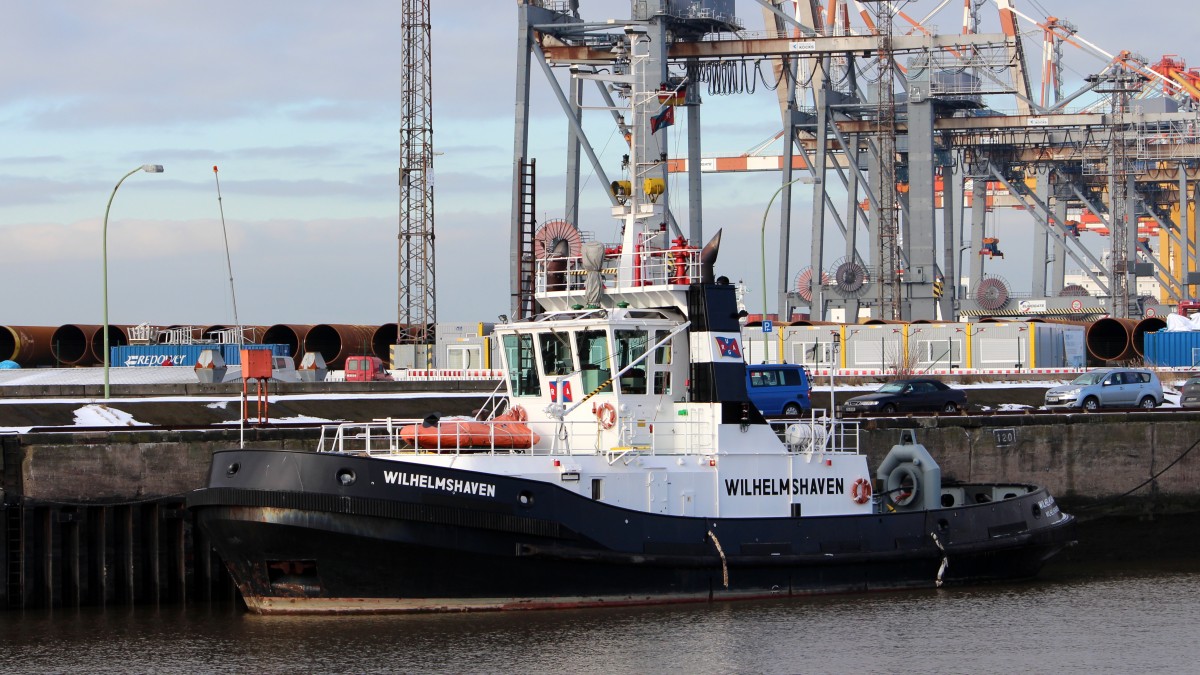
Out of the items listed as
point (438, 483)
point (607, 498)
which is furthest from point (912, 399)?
point (438, 483)

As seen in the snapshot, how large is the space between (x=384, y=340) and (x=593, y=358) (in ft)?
148

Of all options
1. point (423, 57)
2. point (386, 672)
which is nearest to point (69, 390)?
point (386, 672)

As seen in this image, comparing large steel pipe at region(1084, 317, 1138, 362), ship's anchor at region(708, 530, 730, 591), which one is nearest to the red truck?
large steel pipe at region(1084, 317, 1138, 362)

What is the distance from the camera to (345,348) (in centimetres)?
6119

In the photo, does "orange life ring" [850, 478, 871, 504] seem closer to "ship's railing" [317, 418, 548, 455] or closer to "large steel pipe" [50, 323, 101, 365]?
"ship's railing" [317, 418, 548, 455]

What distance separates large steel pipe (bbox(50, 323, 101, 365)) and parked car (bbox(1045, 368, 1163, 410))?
39389mm

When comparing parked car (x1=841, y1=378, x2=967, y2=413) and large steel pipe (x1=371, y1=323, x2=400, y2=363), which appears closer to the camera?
parked car (x1=841, y1=378, x2=967, y2=413)

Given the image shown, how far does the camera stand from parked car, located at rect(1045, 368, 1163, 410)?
35.1 meters

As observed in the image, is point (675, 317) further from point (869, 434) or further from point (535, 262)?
point (869, 434)

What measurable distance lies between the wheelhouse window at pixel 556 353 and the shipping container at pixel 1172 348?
3749cm

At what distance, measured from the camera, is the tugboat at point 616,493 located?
1856 centimetres

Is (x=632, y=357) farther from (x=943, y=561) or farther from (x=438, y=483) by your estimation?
(x=943, y=561)

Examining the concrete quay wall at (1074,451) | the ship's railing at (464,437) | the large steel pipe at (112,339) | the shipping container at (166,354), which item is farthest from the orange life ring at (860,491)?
the large steel pipe at (112,339)

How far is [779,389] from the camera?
32438 millimetres
